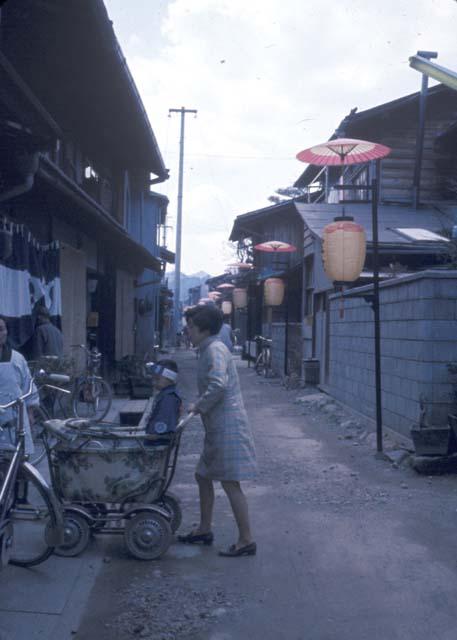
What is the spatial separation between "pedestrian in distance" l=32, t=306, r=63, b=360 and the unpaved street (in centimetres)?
284

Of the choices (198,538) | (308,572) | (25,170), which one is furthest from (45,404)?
(308,572)

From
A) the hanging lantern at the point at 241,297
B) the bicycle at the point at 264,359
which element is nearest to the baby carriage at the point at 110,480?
the bicycle at the point at 264,359

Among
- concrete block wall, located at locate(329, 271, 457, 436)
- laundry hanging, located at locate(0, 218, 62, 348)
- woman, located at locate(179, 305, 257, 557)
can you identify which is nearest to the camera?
woman, located at locate(179, 305, 257, 557)

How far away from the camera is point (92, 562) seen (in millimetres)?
5051

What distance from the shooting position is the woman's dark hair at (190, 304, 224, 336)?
540 centimetres

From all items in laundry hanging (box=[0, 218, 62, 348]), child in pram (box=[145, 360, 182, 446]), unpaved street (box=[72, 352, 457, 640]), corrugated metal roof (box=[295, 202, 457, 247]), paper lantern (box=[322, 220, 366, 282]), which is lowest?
unpaved street (box=[72, 352, 457, 640])

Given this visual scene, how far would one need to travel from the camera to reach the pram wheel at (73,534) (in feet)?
16.7

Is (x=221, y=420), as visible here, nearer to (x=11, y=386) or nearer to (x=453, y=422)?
(x=11, y=386)

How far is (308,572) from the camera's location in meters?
4.94

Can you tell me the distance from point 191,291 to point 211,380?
2837 inches

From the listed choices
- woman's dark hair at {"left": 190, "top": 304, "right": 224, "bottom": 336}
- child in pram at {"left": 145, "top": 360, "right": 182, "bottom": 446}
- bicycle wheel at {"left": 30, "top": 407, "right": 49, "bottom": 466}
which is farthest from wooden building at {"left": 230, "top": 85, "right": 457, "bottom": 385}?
child in pram at {"left": 145, "top": 360, "right": 182, "bottom": 446}

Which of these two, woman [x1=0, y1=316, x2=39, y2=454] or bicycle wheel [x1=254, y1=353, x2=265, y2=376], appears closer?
woman [x1=0, y1=316, x2=39, y2=454]

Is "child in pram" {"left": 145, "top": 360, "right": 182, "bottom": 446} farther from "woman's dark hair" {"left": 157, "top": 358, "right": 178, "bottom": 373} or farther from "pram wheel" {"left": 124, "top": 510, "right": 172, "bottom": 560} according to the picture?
"pram wheel" {"left": 124, "top": 510, "right": 172, "bottom": 560}

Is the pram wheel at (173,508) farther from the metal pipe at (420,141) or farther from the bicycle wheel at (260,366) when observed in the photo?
the bicycle wheel at (260,366)
